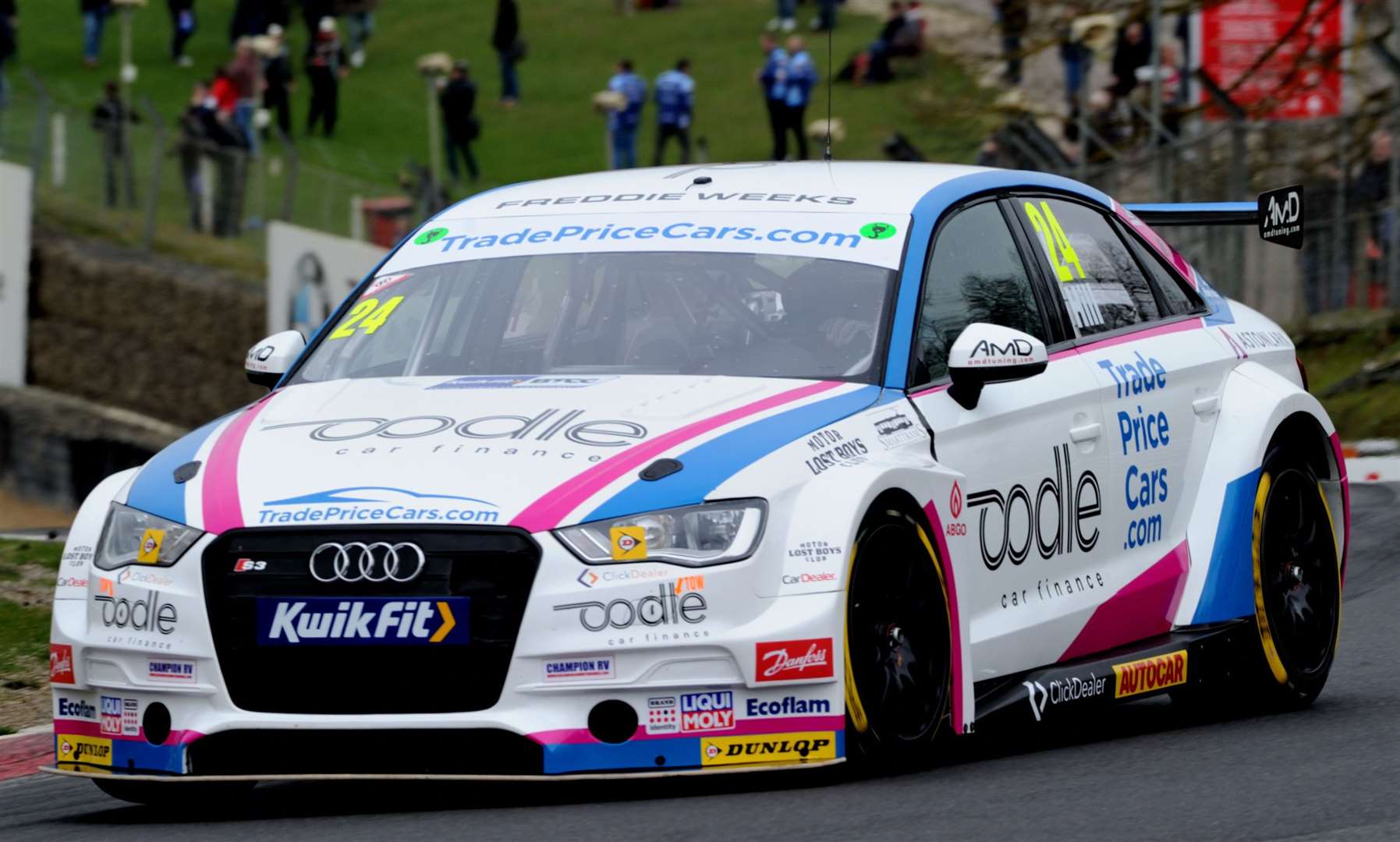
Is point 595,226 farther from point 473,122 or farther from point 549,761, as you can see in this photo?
point 473,122

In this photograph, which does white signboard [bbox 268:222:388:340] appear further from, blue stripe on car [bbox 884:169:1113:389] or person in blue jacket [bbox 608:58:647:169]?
blue stripe on car [bbox 884:169:1113:389]

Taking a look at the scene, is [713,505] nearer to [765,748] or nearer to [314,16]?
[765,748]

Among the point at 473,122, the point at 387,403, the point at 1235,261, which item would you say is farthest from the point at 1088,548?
the point at 473,122

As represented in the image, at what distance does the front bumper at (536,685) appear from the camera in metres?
5.58

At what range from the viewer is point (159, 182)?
25.9 m

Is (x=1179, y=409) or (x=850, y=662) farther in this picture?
(x=1179, y=409)

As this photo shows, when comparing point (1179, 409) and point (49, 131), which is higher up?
point (1179, 409)

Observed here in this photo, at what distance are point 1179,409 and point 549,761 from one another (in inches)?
106

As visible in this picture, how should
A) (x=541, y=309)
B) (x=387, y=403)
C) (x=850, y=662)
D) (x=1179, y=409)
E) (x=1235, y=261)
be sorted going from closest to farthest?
(x=850, y=662) < (x=387, y=403) < (x=541, y=309) < (x=1179, y=409) < (x=1235, y=261)

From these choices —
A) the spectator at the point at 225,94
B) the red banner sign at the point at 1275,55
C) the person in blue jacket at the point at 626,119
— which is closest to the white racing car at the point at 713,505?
the red banner sign at the point at 1275,55

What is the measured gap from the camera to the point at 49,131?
26.3 m

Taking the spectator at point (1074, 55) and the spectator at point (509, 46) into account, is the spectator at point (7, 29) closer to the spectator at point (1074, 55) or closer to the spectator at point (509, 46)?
the spectator at point (509, 46)

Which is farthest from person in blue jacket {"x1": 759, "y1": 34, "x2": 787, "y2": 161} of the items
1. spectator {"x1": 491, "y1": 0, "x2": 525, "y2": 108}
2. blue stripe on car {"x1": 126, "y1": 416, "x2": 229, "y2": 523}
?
blue stripe on car {"x1": 126, "y1": 416, "x2": 229, "y2": 523}

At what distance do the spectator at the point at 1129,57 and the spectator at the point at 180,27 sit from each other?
64.1ft
